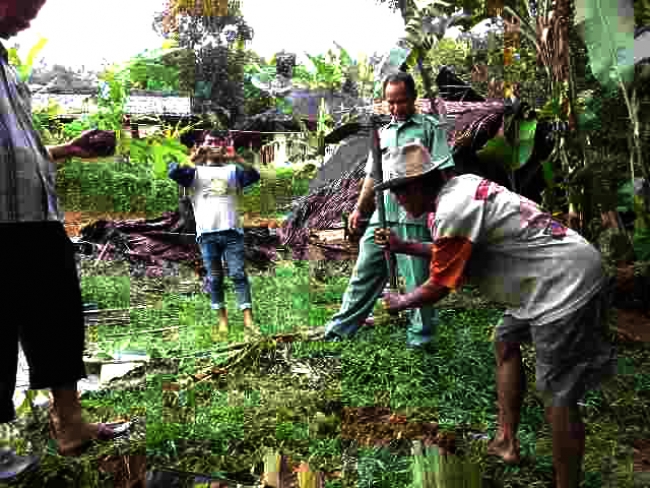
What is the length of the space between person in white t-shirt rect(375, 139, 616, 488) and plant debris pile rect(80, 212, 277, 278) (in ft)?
25.5

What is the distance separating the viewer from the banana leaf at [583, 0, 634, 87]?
3.02 meters

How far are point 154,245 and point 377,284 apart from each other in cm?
680

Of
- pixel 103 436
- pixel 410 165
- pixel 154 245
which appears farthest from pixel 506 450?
pixel 154 245

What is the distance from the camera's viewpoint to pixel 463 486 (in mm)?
2070

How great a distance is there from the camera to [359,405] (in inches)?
136

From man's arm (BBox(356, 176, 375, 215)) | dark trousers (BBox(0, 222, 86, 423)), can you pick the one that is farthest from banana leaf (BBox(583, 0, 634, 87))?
dark trousers (BBox(0, 222, 86, 423))

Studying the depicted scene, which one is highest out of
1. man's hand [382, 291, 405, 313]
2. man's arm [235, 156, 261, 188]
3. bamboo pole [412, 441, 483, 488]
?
man's arm [235, 156, 261, 188]

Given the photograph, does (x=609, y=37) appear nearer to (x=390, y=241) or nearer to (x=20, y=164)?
(x=390, y=241)

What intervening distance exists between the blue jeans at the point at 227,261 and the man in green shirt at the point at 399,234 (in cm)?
132

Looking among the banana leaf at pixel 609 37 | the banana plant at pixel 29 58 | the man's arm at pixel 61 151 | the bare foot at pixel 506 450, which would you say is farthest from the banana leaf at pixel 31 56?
the bare foot at pixel 506 450

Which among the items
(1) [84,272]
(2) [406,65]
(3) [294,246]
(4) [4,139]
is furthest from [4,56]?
(1) [84,272]

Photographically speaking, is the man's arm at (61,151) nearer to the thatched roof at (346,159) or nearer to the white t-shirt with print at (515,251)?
the white t-shirt with print at (515,251)

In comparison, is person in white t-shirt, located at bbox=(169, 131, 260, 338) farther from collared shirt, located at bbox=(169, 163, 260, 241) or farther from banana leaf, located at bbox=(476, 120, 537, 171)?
banana leaf, located at bbox=(476, 120, 537, 171)

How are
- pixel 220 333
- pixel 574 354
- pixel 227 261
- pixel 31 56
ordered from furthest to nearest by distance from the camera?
pixel 31 56 → pixel 227 261 → pixel 220 333 → pixel 574 354
